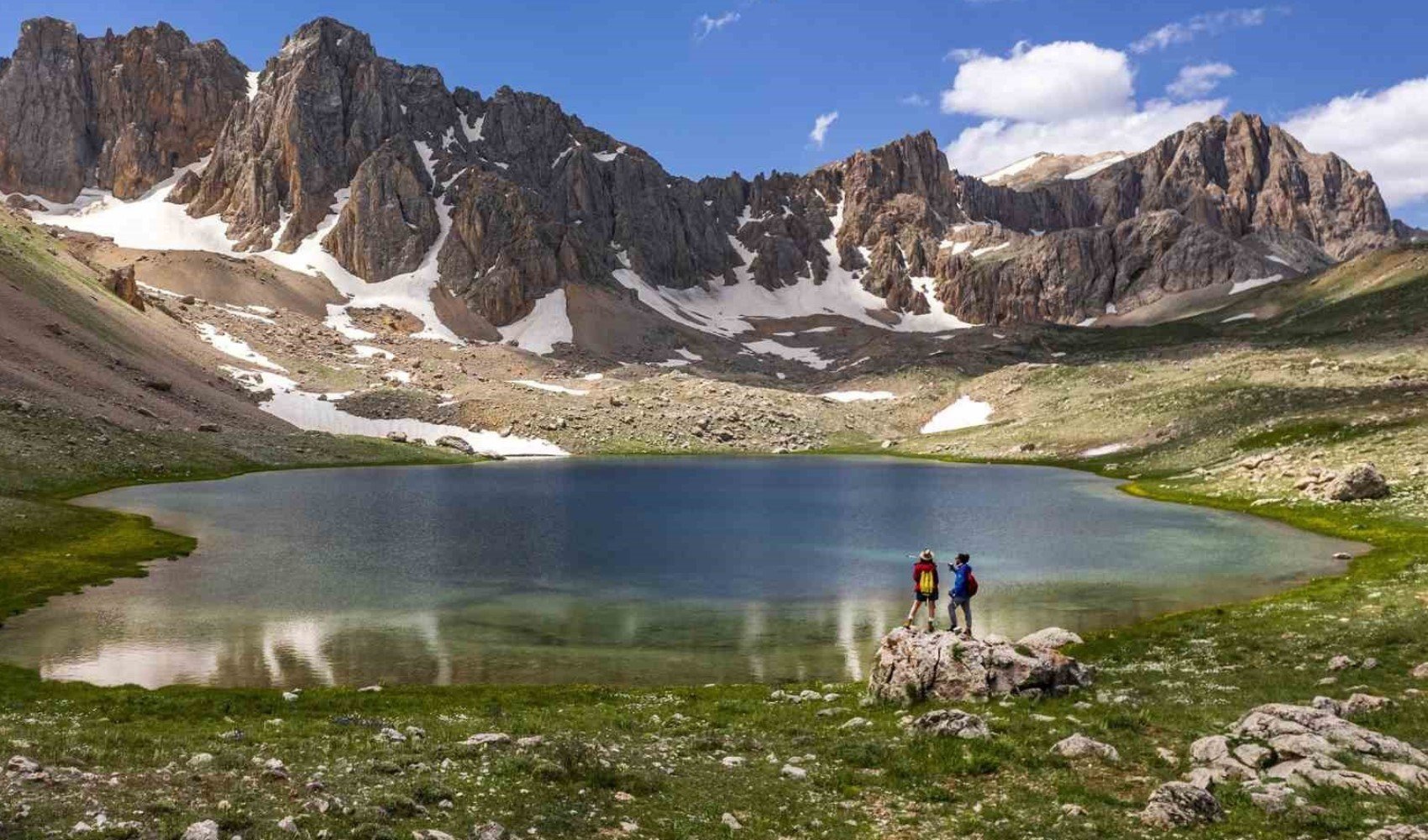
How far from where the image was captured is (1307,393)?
117m

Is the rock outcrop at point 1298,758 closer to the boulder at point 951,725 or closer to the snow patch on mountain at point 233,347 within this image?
the boulder at point 951,725

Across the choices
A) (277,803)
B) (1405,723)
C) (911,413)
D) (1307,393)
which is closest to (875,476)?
(1307,393)

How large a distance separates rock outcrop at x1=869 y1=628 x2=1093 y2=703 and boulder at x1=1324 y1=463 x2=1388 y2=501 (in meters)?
58.4

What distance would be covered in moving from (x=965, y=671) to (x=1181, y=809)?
32.2 feet

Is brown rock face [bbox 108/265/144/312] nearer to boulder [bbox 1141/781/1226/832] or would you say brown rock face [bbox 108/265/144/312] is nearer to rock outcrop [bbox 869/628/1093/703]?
rock outcrop [bbox 869/628/1093/703]

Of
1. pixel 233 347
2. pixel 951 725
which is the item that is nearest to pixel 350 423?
pixel 233 347

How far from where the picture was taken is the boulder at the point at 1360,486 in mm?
69188

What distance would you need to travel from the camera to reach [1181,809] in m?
14.9

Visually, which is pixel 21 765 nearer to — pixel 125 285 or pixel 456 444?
pixel 456 444

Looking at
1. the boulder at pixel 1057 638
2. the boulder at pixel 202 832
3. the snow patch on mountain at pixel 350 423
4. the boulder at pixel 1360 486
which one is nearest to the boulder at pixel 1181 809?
the boulder at pixel 202 832

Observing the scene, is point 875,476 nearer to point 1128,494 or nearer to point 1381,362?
point 1128,494

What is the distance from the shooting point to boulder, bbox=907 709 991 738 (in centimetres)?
2055

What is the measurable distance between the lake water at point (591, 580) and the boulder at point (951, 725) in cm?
995

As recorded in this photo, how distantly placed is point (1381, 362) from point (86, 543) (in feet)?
555
